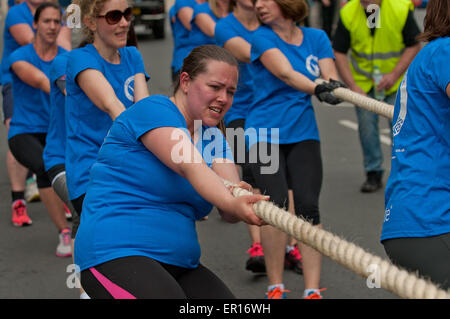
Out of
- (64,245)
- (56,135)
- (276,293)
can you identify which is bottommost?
(64,245)

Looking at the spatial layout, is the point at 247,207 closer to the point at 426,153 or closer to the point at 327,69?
the point at 426,153

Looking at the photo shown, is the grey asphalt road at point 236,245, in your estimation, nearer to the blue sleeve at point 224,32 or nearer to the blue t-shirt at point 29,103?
the blue sleeve at point 224,32

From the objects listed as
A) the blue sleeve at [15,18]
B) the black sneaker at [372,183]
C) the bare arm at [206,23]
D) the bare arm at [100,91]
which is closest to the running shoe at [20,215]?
the blue sleeve at [15,18]

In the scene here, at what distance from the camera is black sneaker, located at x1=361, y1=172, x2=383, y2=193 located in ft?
24.4

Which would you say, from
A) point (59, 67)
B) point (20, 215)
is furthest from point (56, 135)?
point (20, 215)

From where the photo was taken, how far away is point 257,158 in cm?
462

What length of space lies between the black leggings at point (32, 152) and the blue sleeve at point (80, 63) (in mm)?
1606

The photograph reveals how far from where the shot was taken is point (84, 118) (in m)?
3.91

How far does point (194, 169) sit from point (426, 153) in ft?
2.66

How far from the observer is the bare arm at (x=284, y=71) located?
14.8 ft

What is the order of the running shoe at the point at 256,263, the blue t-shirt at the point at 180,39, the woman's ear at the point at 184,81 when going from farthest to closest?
the blue t-shirt at the point at 180,39
the running shoe at the point at 256,263
the woman's ear at the point at 184,81

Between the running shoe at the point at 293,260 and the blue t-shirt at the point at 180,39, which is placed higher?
the blue t-shirt at the point at 180,39

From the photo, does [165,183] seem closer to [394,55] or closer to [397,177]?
[397,177]
